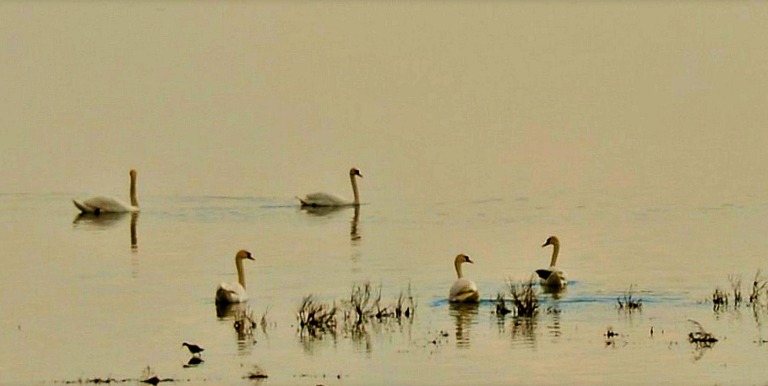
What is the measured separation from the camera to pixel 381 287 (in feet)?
79.0

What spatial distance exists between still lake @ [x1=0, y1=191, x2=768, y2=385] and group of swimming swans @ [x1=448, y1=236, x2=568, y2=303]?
0.15 m

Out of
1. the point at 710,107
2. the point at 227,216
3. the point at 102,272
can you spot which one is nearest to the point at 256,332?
the point at 102,272

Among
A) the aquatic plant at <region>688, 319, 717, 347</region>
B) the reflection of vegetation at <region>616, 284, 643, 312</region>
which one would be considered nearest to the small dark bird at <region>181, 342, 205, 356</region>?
the aquatic plant at <region>688, 319, 717, 347</region>

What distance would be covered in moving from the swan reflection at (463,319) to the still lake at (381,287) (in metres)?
0.05

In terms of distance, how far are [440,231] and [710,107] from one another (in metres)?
36.6

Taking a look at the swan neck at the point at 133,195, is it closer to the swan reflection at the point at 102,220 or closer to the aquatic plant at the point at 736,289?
the swan reflection at the point at 102,220

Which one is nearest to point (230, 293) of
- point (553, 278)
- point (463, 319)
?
point (463, 319)

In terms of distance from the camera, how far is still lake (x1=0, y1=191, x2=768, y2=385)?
Result: 18500 mm

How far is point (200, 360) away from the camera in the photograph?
61.9 feet

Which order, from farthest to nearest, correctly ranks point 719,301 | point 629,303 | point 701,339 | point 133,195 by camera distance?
point 133,195 < point 719,301 < point 629,303 < point 701,339

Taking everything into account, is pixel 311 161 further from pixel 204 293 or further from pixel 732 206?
pixel 204 293

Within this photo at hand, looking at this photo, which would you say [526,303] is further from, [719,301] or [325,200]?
[325,200]

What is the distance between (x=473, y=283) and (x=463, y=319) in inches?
43.8

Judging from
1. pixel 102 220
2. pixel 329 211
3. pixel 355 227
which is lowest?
pixel 355 227
